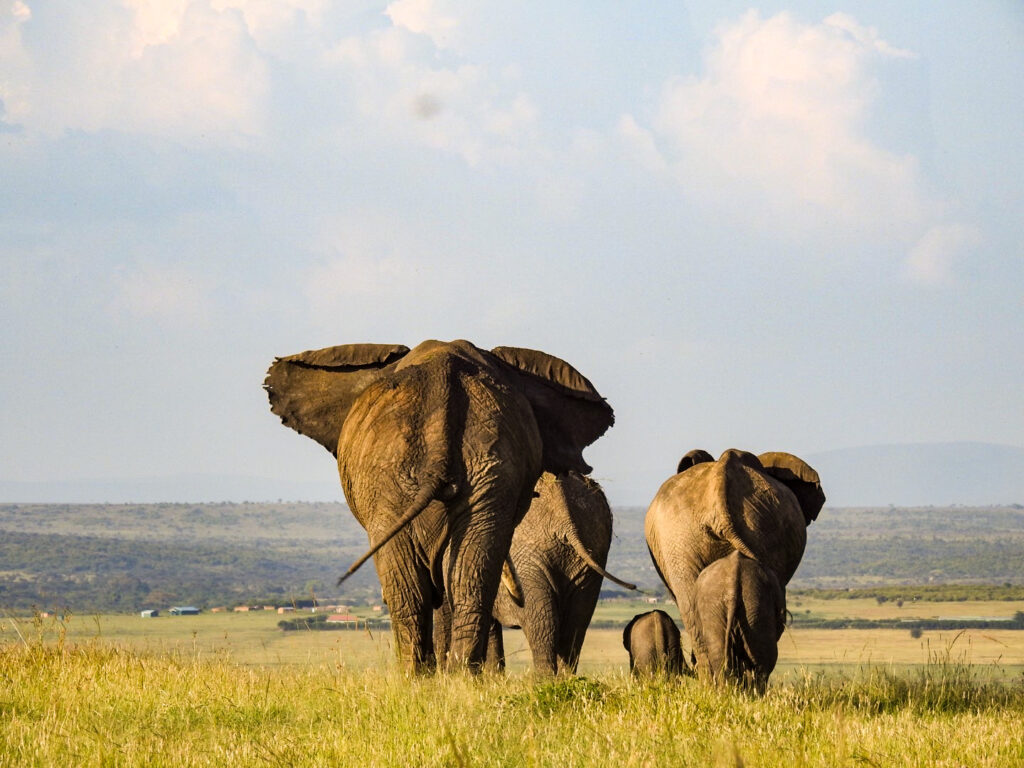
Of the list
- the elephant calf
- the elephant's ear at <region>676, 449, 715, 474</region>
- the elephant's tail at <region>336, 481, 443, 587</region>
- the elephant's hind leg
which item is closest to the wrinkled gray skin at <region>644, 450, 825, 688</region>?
the elephant's ear at <region>676, 449, 715, 474</region>

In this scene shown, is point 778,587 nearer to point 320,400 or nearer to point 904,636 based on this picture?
point 320,400

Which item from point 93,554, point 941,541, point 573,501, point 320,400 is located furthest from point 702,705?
point 941,541

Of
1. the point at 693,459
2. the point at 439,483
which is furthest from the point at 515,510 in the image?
the point at 693,459

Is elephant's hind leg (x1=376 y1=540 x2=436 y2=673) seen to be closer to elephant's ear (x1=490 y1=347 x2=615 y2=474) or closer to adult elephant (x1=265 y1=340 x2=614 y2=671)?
adult elephant (x1=265 y1=340 x2=614 y2=671)

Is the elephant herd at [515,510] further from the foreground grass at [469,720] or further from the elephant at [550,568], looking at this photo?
the foreground grass at [469,720]

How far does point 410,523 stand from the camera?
10.1m

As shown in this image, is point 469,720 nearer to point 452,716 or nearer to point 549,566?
point 452,716

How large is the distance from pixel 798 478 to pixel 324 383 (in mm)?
4959

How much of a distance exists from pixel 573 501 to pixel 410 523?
14.8 ft

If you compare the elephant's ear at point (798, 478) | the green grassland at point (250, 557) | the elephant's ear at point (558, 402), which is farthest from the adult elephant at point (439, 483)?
the green grassland at point (250, 557)

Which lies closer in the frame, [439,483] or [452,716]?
[452,716]

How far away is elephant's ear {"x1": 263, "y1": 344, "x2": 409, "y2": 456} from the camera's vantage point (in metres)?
11.4

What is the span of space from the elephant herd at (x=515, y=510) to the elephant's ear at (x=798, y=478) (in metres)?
0.02

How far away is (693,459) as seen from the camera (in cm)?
1401
